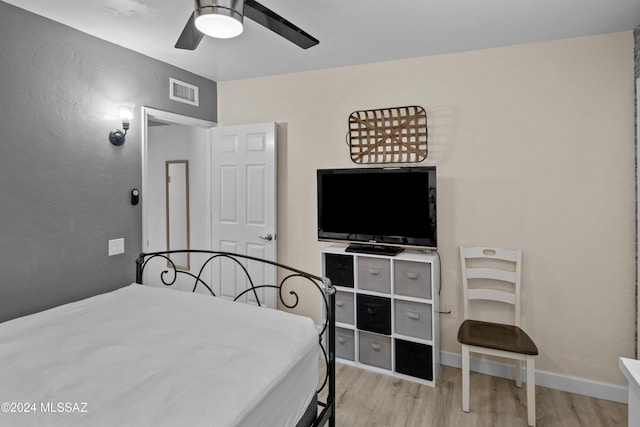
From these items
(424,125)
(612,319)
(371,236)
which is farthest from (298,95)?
(612,319)

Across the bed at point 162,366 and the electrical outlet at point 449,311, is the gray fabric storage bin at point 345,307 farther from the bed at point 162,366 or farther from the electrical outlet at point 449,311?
the bed at point 162,366

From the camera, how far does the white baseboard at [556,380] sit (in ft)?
8.32

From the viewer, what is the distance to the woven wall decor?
3.01 metres

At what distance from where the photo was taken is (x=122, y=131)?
9.30 feet

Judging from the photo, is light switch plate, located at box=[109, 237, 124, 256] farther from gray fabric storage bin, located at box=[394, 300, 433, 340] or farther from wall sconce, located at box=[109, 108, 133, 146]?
gray fabric storage bin, located at box=[394, 300, 433, 340]

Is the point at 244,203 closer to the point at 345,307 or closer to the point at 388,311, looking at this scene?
the point at 345,307

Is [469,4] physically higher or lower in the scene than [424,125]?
higher

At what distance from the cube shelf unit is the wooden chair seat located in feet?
0.91

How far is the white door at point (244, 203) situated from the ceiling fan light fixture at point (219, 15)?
1.81 m

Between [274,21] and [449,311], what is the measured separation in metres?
2.51

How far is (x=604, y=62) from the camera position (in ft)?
8.29

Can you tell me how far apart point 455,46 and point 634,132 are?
136 centimetres

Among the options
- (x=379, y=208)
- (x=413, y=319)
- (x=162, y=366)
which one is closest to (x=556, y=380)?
(x=413, y=319)

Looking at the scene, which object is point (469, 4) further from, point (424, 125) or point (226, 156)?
point (226, 156)
